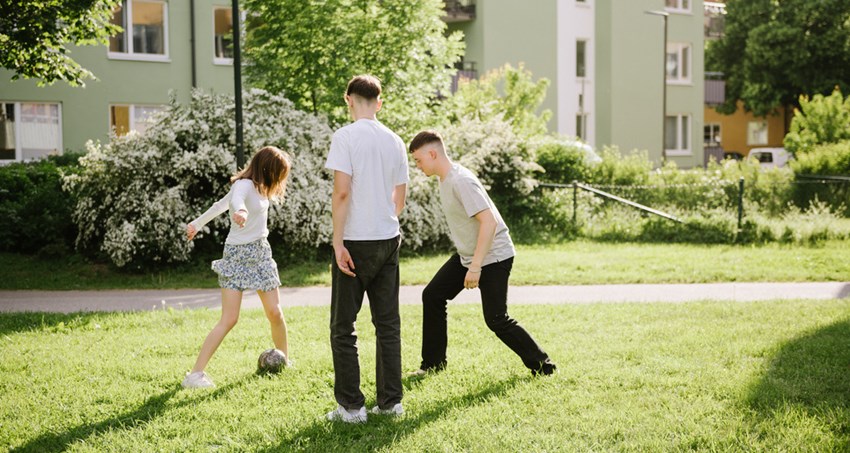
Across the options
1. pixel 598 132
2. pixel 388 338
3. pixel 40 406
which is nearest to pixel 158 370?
pixel 40 406

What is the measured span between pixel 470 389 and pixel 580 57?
30935mm

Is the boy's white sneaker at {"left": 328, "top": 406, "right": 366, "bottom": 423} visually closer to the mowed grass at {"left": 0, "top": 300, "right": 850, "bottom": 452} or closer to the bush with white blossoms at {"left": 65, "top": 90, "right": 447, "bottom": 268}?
the mowed grass at {"left": 0, "top": 300, "right": 850, "bottom": 452}

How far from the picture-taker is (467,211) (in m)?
5.93

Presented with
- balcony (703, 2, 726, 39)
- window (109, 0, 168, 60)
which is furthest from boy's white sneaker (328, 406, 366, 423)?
balcony (703, 2, 726, 39)

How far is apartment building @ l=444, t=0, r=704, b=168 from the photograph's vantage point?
32688 mm

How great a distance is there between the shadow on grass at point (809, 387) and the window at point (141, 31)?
2166cm

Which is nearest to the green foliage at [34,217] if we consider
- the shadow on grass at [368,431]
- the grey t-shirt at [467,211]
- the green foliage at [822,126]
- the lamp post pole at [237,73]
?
the lamp post pole at [237,73]

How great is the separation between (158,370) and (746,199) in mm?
13071

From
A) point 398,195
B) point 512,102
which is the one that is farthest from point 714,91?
point 398,195

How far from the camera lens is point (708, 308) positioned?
916cm

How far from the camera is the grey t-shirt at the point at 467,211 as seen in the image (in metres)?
5.91

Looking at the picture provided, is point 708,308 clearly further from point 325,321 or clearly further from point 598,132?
point 598,132

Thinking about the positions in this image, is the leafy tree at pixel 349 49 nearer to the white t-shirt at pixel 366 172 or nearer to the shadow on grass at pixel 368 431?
the white t-shirt at pixel 366 172

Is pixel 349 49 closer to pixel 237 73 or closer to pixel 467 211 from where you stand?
pixel 237 73
